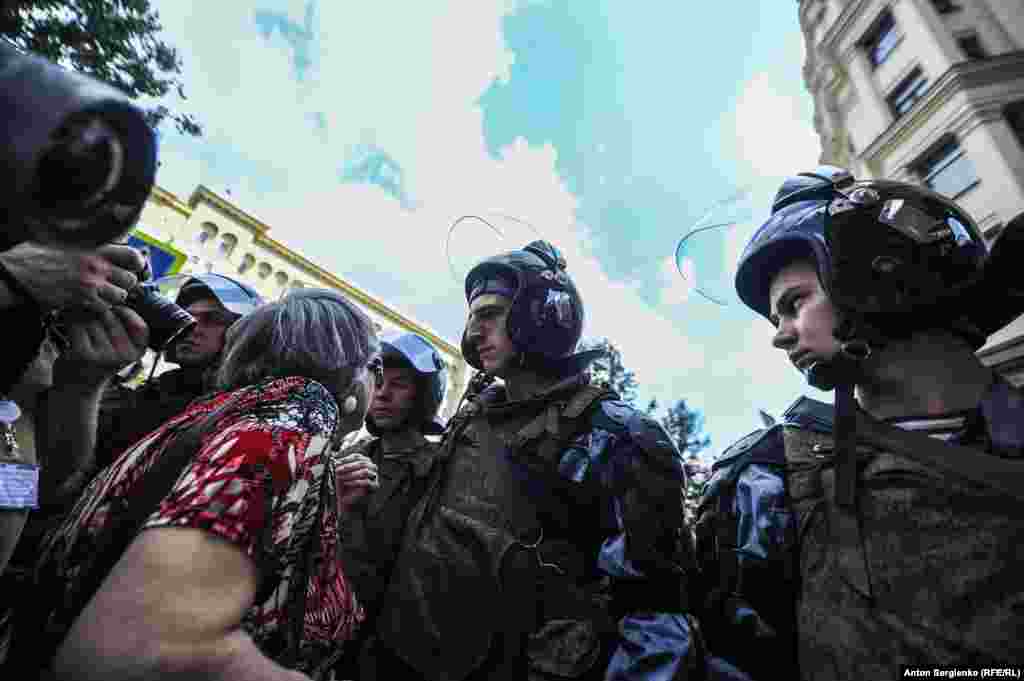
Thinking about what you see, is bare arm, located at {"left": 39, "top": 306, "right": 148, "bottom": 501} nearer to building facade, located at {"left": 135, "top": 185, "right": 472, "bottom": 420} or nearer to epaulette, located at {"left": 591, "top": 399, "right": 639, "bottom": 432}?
epaulette, located at {"left": 591, "top": 399, "right": 639, "bottom": 432}

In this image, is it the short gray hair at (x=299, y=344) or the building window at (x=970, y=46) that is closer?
the short gray hair at (x=299, y=344)

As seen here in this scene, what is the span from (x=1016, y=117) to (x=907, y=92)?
411cm

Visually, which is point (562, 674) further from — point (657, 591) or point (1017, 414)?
point (1017, 414)

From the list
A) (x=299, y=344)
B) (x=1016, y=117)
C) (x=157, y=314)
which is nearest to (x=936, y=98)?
(x=1016, y=117)

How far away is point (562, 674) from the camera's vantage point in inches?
66.2

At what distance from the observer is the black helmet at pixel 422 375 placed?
446 centimetres

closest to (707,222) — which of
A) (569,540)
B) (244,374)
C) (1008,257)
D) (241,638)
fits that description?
(1008,257)

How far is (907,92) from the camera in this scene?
57.5ft

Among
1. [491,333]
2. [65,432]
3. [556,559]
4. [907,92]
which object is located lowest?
[556,559]

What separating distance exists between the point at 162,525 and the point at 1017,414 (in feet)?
7.42

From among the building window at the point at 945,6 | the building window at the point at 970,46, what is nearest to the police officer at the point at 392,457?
the building window at the point at 970,46

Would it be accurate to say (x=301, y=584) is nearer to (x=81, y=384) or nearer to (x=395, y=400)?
(x=81, y=384)

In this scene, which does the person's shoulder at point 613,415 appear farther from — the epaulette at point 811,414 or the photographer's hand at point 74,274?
the photographer's hand at point 74,274

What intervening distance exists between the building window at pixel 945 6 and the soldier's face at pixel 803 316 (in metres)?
24.8
